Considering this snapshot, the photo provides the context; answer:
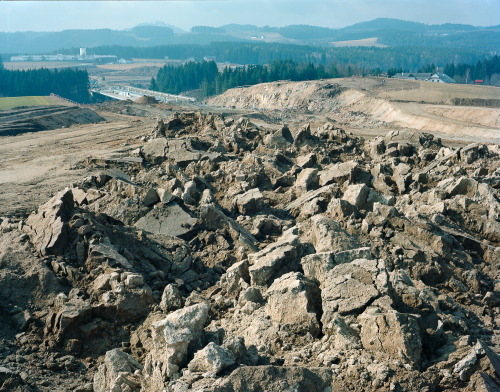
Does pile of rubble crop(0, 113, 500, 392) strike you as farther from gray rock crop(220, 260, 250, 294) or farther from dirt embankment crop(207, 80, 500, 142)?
dirt embankment crop(207, 80, 500, 142)

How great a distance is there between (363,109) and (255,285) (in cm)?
4349

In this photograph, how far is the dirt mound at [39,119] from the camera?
109 ft

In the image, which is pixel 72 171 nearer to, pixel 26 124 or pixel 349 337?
pixel 349 337

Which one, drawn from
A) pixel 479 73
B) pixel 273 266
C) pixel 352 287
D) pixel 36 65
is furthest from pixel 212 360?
pixel 36 65

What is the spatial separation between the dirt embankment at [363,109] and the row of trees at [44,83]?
25280mm

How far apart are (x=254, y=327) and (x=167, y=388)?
2025 millimetres

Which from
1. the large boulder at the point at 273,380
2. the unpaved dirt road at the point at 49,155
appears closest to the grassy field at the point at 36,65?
the unpaved dirt road at the point at 49,155

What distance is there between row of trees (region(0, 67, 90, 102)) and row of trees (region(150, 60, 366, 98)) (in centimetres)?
1409

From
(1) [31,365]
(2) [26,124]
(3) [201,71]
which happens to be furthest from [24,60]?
(1) [31,365]

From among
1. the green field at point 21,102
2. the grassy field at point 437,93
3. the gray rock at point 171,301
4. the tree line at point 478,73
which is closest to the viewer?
the gray rock at point 171,301

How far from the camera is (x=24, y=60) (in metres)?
185

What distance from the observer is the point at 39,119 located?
120ft

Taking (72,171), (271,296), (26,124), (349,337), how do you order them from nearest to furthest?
(349,337)
(271,296)
(72,171)
(26,124)

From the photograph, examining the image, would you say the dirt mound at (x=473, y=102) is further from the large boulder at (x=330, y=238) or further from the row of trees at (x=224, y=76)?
the large boulder at (x=330, y=238)
